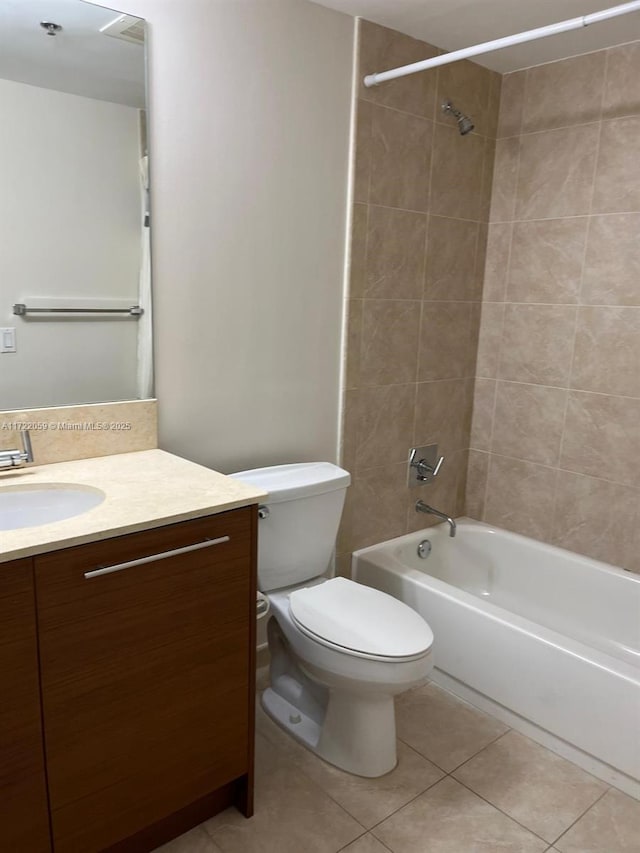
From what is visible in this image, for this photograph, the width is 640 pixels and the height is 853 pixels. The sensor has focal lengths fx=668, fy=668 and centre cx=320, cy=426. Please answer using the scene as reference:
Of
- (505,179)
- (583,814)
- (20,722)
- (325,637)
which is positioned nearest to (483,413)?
(505,179)

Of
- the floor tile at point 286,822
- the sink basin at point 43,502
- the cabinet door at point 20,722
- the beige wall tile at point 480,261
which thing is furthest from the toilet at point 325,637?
the beige wall tile at point 480,261

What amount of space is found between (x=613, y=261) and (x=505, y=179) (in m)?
0.58

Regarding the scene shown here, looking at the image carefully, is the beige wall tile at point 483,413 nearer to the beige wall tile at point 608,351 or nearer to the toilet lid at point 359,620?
the beige wall tile at point 608,351

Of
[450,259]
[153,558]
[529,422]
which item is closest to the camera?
[153,558]

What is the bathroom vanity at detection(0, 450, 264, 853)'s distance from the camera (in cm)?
127

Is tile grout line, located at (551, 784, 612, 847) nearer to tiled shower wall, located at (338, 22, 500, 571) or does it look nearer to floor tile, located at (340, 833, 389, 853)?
floor tile, located at (340, 833, 389, 853)

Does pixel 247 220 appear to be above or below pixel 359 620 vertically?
above

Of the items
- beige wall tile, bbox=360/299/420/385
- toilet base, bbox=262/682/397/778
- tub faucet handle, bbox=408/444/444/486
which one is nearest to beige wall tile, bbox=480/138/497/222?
beige wall tile, bbox=360/299/420/385

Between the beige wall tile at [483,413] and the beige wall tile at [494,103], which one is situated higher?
the beige wall tile at [494,103]

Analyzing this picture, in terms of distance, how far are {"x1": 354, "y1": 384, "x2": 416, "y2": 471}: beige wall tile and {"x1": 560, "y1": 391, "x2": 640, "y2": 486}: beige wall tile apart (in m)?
0.62

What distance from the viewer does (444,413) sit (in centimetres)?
276

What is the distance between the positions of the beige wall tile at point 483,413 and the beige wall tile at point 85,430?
1504mm

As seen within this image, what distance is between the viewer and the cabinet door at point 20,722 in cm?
122

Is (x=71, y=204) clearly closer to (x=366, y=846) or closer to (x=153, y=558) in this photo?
(x=153, y=558)
